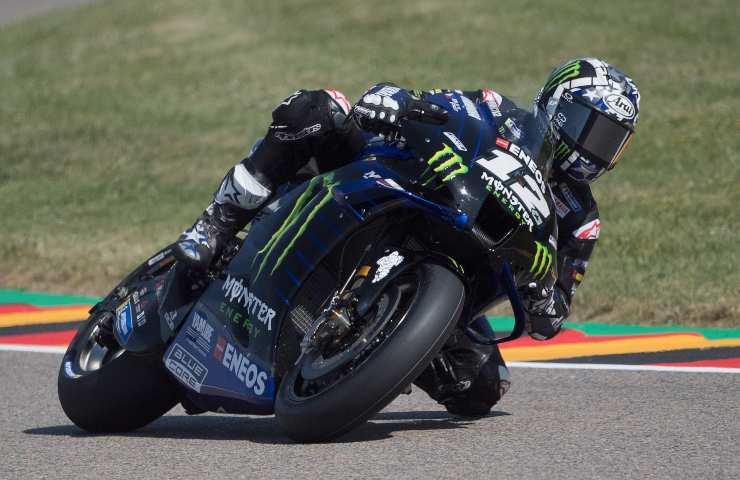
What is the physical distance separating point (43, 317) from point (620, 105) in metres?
4.60

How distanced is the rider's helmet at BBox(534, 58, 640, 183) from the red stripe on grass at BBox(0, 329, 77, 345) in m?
3.62

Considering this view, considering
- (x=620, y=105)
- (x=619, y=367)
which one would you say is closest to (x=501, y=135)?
(x=620, y=105)

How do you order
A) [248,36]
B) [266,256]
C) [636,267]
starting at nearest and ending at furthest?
[266,256] < [636,267] < [248,36]

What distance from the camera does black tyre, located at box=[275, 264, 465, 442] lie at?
4410 mm

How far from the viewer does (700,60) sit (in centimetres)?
1638

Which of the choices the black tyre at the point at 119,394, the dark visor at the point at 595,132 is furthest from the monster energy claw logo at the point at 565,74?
the black tyre at the point at 119,394

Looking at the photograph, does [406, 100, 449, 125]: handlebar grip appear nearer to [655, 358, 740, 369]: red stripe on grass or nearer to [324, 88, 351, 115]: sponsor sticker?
[324, 88, 351, 115]: sponsor sticker

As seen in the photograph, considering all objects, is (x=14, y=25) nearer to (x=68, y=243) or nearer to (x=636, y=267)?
(x=68, y=243)

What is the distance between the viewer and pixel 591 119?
536 centimetres

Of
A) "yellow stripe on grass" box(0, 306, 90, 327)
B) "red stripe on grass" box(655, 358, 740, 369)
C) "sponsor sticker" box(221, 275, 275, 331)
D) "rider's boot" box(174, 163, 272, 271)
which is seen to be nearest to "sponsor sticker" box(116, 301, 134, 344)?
"rider's boot" box(174, 163, 272, 271)

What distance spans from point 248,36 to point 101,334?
13.8 metres

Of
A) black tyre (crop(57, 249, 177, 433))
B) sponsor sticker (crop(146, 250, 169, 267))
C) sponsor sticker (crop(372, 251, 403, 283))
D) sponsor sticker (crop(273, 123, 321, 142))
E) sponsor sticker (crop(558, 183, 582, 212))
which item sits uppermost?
sponsor sticker (crop(273, 123, 321, 142))

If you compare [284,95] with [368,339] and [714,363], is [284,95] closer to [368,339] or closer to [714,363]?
[714,363]

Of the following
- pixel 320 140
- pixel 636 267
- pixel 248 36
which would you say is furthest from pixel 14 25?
pixel 320 140
